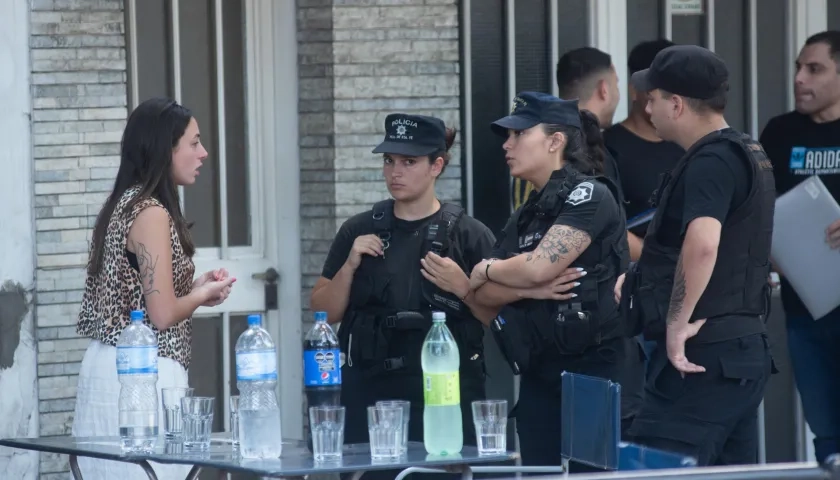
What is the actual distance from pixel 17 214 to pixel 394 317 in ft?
5.93

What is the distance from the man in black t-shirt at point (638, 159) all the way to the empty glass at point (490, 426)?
2046 millimetres

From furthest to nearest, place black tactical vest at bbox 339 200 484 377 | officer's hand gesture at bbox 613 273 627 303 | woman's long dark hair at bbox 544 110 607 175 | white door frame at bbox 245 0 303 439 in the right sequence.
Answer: white door frame at bbox 245 0 303 439
black tactical vest at bbox 339 200 484 377
woman's long dark hair at bbox 544 110 607 175
officer's hand gesture at bbox 613 273 627 303

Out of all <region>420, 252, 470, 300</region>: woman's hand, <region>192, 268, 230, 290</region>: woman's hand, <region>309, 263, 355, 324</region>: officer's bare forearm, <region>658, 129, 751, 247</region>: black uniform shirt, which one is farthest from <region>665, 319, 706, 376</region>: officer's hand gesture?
<region>192, 268, 230, 290</region>: woman's hand

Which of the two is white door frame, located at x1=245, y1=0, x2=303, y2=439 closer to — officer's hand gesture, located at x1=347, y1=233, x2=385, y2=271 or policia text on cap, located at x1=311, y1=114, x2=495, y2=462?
policia text on cap, located at x1=311, y1=114, x2=495, y2=462

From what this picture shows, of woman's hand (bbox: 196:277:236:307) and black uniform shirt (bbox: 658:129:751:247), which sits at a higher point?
black uniform shirt (bbox: 658:129:751:247)

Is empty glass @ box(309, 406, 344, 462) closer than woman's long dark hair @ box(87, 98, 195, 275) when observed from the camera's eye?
Yes

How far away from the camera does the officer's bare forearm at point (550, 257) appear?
5238 millimetres

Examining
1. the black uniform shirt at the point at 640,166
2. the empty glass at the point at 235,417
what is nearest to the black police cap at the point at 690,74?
the black uniform shirt at the point at 640,166

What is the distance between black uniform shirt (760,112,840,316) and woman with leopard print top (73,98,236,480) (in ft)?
9.15

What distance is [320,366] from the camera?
442 cm

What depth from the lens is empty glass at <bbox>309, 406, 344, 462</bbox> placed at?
4297 millimetres

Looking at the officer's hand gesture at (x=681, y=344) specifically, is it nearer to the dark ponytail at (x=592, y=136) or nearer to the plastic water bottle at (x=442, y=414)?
the plastic water bottle at (x=442, y=414)

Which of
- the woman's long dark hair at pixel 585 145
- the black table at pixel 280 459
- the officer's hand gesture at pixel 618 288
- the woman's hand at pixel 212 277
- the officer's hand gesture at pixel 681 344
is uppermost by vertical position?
the woman's long dark hair at pixel 585 145

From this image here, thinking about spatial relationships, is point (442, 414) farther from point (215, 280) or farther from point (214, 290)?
point (215, 280)
